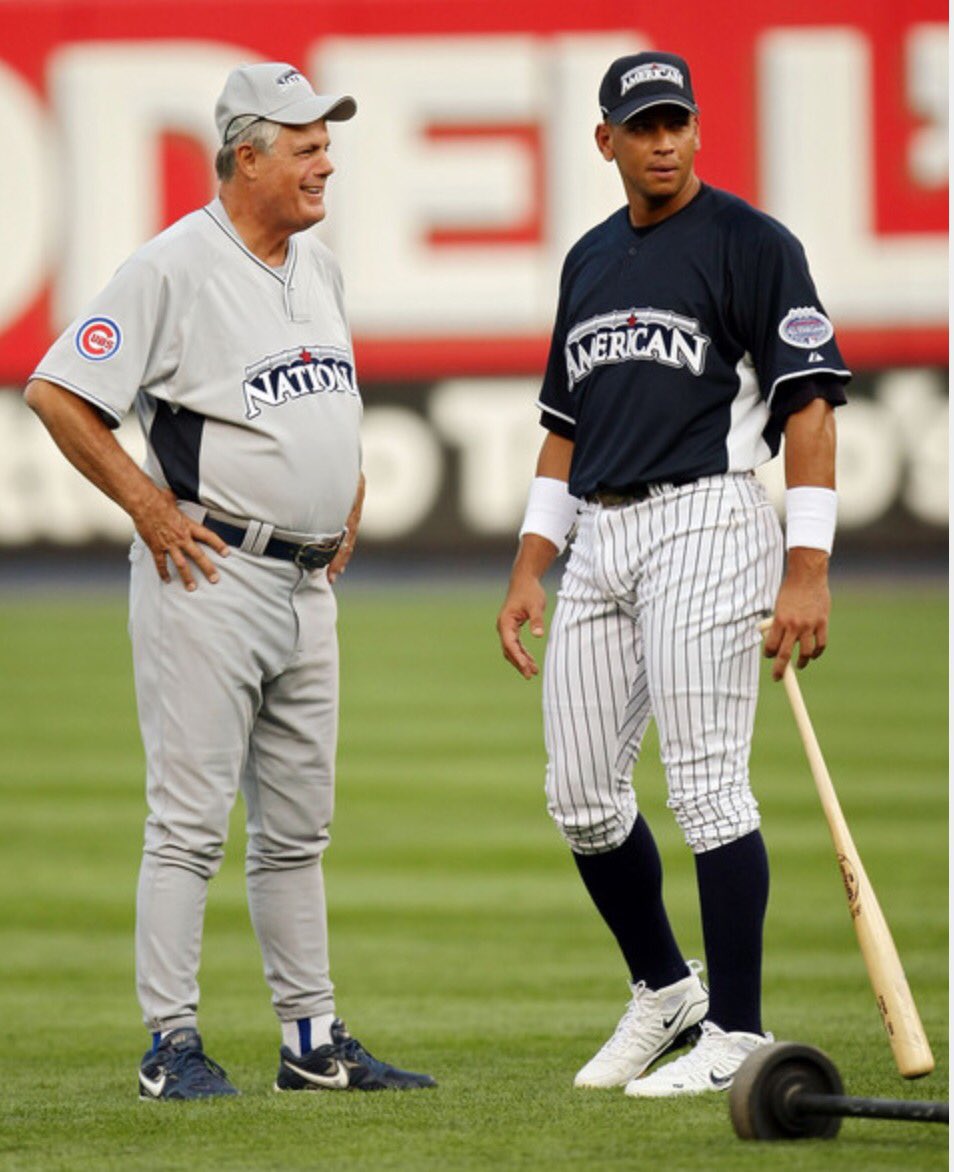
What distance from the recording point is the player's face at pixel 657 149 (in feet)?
16.3

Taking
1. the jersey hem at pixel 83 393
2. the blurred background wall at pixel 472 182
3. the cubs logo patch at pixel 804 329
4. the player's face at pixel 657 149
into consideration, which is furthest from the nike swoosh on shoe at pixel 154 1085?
the blurred background wall at pixel 472 182

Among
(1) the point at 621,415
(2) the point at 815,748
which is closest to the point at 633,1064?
(2) the point at 815,748

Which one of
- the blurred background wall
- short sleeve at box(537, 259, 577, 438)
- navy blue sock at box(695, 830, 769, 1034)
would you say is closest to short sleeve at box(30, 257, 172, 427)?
short sleeve at box(537, 259, 577, 438)

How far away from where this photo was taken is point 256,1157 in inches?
166

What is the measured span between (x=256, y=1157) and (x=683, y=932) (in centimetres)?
402

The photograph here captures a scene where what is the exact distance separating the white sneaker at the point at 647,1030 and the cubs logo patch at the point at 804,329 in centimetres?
153

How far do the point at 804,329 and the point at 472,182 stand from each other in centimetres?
1804

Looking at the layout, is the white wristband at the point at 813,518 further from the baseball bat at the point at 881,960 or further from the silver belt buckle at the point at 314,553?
the silver belt buckle at the point at 314,553

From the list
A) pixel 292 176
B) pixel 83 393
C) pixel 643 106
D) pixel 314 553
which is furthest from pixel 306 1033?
pixel 643 106

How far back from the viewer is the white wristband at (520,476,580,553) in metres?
5.46

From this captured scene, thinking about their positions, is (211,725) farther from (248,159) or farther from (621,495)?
(248,159)

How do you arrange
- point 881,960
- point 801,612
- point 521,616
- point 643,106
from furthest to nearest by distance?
1. point 521,616
2. point 643,106
3. point 801,612
4. point 881,960

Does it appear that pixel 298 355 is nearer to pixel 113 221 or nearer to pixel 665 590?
pixel 665 590

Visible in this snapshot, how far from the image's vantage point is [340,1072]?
522 cm
